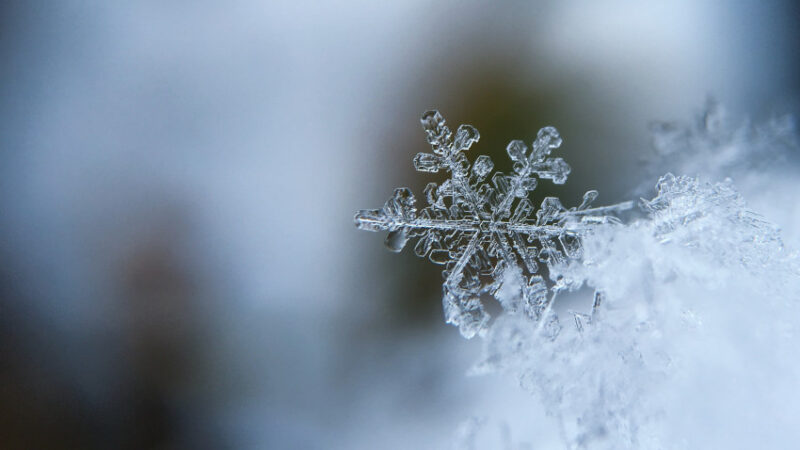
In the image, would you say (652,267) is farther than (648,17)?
No

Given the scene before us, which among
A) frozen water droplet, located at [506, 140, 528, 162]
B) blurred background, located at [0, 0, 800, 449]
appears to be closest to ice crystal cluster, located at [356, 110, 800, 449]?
frozen water droplet, located at [506, 140, 528, 162]

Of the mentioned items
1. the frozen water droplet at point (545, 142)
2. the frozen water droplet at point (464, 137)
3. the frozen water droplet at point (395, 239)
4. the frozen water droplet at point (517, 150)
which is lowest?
the frozen water droplet at point (395, 239)

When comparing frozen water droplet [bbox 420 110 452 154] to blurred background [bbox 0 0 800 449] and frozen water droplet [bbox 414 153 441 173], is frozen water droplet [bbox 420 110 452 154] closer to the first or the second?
frozen water droplet [bbox 414 153 441 173]

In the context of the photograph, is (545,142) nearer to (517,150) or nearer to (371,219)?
(517,150)

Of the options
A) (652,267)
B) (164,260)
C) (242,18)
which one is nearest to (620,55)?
(652,267)

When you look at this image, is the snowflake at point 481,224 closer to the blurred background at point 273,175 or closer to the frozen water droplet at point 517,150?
the frozen water droplet at point 517,150

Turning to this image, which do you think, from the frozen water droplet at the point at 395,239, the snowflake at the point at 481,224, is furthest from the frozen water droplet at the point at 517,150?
the frozen water droplet at the point at 395,239

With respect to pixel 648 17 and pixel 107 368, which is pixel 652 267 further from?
pixel 107 368

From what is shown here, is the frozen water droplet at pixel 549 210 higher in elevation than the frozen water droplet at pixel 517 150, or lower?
lower
